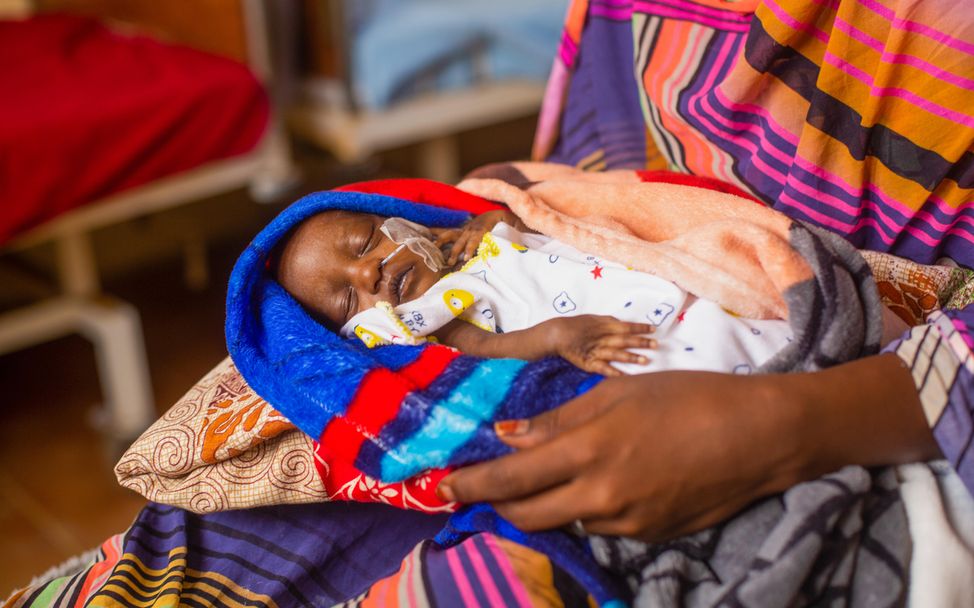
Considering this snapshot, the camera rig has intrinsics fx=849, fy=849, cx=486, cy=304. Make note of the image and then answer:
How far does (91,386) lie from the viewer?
2227mm

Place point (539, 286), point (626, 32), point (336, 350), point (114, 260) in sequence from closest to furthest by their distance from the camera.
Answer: point (336, 350)
point (539, 286)
point (626, 32)
point (114, 260)

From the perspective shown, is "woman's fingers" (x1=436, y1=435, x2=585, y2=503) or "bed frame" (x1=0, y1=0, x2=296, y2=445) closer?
"woman's fingers" (x1=436, y1=435, x2=585, y2=503)

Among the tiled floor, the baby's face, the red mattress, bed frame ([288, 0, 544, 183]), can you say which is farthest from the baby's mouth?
bed frame ([288, 0, 544, 183])

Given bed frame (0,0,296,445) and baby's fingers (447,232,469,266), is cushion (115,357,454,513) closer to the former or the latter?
baby's fingers (447,232,469,266)

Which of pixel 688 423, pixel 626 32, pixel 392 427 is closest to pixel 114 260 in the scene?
pixel 626 32

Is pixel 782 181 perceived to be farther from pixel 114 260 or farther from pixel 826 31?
pixel 114 260

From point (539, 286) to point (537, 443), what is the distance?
265mm

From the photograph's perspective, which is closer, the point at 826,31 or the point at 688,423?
the point at 688,423

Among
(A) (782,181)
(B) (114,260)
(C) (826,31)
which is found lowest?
(B) (114,260)

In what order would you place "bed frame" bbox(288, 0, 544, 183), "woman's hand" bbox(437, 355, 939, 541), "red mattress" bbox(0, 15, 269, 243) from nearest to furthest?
"woman's hand" bbox(437, 355, 939, 541)
"red mattress" bbox(0, 15, 269, 243)
"bed frame" bbox(288, 0, 544, 183)

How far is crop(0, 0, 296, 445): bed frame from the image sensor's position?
1.88m

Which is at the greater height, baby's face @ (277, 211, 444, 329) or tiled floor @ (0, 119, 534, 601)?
baby's face @ (277, 211, 444, 329)

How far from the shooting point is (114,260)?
108 inches

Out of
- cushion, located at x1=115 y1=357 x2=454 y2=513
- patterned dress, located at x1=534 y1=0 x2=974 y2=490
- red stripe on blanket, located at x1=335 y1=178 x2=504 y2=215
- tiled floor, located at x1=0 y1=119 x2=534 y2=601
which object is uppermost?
patterned dress, located at x1=534 y1=0 x2=974 y2=490
